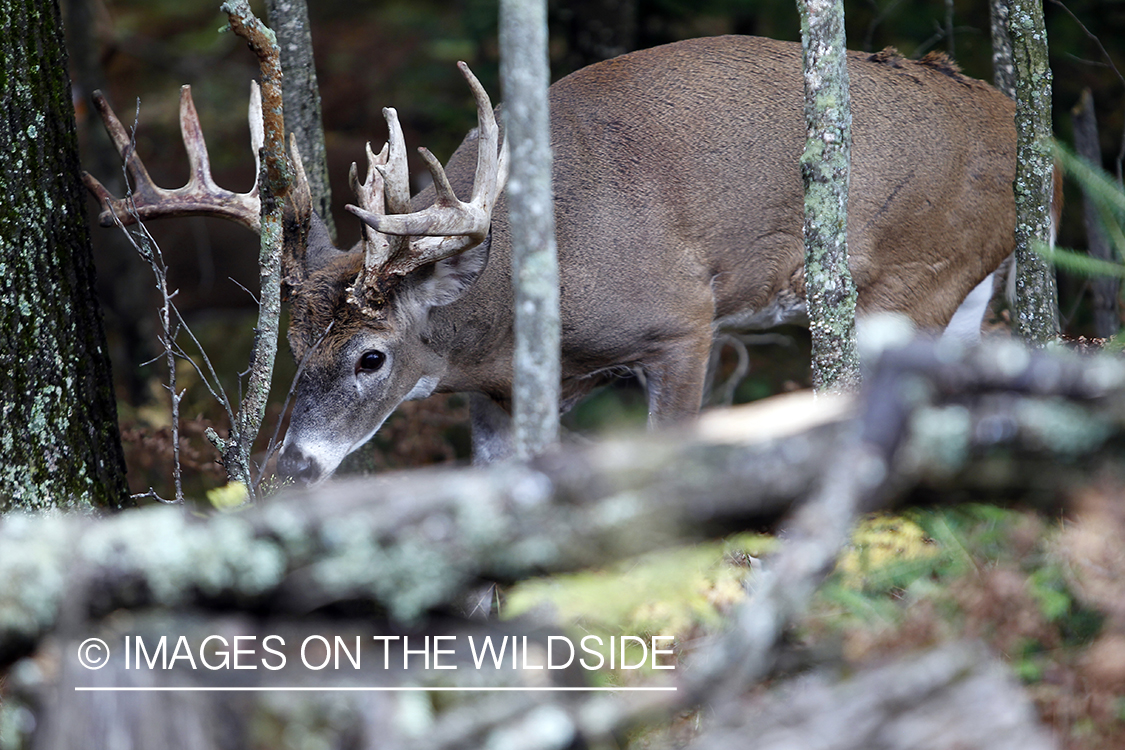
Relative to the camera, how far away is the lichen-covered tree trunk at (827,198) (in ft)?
12.2

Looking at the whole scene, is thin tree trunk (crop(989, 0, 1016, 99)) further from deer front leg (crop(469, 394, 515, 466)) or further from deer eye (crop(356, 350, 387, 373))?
deer eye (crop(356, 350, 387, 373))

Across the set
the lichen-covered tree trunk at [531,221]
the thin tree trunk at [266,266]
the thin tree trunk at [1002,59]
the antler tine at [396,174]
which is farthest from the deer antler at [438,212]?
the thin tree trunk at [1002,59]

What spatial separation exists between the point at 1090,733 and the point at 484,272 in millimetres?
3584

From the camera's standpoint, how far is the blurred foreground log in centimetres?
214

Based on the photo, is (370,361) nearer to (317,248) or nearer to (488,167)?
(317,248)

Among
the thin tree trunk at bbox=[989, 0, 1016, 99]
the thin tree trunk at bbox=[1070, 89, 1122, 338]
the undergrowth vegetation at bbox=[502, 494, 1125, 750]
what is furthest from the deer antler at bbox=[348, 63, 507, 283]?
the thin tree trunk at bbox=[1070, 89, 1122, 338]

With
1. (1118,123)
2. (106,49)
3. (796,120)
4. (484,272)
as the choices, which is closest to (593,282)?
(484,272)

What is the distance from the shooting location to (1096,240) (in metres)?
6.09

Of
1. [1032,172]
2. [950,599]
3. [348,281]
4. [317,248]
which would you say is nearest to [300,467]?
[348,281]

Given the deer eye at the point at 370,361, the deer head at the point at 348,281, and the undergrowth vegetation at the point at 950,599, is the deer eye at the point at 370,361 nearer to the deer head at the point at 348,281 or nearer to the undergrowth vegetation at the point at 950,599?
the deer head at the point at 348,281

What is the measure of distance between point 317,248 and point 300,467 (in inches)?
43.7

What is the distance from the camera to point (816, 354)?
12.9 ft

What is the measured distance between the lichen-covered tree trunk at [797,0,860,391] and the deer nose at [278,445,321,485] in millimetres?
2332
